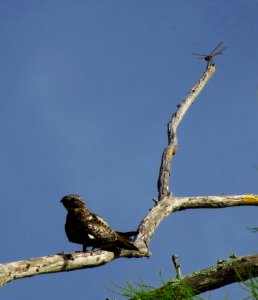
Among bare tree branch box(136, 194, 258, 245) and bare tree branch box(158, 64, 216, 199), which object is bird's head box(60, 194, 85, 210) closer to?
bare tree branch box(136, 194, 258, 245)

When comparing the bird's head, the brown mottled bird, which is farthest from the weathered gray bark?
the bird's head

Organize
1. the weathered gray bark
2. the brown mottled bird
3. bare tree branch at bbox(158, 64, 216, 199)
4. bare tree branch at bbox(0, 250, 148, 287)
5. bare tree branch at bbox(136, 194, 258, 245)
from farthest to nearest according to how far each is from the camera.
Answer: bare tree branch at bbox(158, 64, 216, 199) < bare tree branch at bbox(136, 194, 258, 245) < the brown mottled bird < the weathered gray bark < bare tree branch at bbox(0, 250, 148, 287)

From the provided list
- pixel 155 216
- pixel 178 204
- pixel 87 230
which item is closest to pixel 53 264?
pixel 87 230

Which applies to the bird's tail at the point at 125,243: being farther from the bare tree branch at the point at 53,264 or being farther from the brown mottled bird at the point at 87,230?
the bare tree branch at the point at 53,264

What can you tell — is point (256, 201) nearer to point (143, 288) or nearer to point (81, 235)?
point (81, 235)

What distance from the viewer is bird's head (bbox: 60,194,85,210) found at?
733cm

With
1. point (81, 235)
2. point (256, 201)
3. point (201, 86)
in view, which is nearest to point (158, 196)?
point (256, 201)

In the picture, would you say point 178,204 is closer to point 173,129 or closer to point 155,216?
point 155,216

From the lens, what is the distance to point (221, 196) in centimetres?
933

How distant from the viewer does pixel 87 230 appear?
23.7 feet

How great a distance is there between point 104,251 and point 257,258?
2.03m

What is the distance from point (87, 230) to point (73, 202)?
0.38 m

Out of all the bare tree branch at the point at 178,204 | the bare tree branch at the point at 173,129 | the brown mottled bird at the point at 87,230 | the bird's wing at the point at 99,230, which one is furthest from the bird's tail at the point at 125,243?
the bare tree branch at the point at 173,129

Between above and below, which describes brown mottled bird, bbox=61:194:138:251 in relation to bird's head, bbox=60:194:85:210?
below
